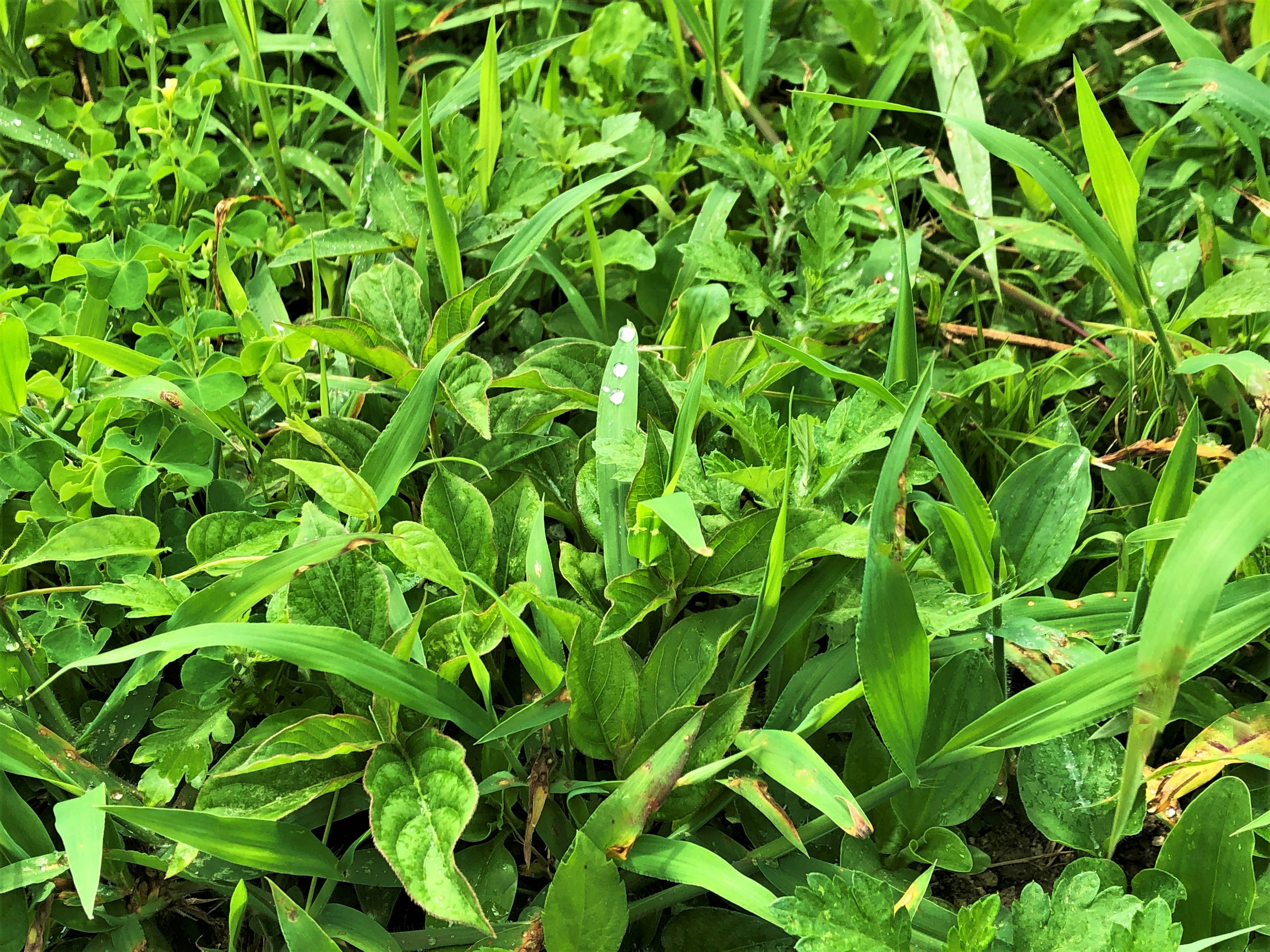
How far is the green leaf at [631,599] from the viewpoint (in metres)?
1.27

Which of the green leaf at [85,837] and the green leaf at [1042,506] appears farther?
the green leaf at [1042,506]

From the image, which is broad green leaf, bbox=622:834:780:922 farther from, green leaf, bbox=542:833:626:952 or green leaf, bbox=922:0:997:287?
green leaf, bbox=922:0:997:287

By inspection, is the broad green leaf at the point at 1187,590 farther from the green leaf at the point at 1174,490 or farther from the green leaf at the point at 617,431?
the green leaf at the point at 617,431

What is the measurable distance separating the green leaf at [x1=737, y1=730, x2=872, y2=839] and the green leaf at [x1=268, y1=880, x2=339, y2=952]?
53 cm

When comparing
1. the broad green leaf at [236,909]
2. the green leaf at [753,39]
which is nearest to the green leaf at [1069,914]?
the broad green leaf at [236,909]

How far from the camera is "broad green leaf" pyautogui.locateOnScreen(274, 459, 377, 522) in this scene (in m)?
1.29

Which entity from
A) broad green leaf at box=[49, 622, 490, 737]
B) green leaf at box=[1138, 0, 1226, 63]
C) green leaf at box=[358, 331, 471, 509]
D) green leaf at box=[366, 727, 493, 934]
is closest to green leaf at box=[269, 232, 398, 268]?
green leaf at box=[358, 331, 471, 509]

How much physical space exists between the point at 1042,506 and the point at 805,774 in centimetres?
59

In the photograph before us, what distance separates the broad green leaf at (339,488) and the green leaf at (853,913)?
688 mm

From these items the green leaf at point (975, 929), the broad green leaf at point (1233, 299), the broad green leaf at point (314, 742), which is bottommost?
the green leaf at point (975, 929)

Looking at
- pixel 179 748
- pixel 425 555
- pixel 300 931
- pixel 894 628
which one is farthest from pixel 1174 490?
pixel 179 748

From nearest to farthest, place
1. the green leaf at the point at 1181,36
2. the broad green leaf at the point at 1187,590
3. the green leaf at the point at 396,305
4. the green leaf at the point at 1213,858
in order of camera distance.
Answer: the broad green leaf at the point at 1187,590, the green leaf at the point at 1213,858, the green leaf at the point at 396,305, the green leaf at the point at 1181,36

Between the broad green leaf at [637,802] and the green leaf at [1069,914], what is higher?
the broad green leaf at [637,802]

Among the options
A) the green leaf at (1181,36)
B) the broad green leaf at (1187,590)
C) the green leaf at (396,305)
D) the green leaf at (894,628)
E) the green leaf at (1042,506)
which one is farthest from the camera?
the green leaf at (1181,36)
